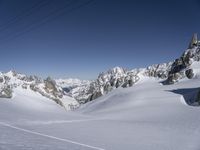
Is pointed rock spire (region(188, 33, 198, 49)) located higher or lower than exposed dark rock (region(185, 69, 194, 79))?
higher

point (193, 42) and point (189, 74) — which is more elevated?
point (193, 42)

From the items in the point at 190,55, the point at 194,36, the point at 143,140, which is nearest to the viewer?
the point at 143,140

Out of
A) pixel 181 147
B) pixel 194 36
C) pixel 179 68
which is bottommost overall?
pixel 181 147

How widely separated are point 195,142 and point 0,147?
489 inches

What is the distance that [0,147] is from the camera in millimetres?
12383

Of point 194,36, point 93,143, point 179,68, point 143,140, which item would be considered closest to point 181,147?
point 143,140

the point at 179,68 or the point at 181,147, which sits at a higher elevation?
the point at 179,68

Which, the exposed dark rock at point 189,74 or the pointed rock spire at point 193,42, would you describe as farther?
the pointed rock spire at point 193,42

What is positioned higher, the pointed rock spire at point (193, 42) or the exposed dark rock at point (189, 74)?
the pointed rock spire at point (193, 42)

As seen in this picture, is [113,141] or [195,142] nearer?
[113,141]

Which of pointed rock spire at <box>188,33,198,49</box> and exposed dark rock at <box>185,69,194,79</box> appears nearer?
exposed dark rock at <box>185,69,194,79</box>

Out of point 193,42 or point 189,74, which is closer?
point 189,74

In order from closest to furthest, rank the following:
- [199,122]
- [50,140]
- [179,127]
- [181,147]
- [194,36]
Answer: [50,140], [181,147], [179,127], [199,122], [194,36]

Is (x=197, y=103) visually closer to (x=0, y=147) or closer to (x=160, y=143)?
(x=160, y=143)
